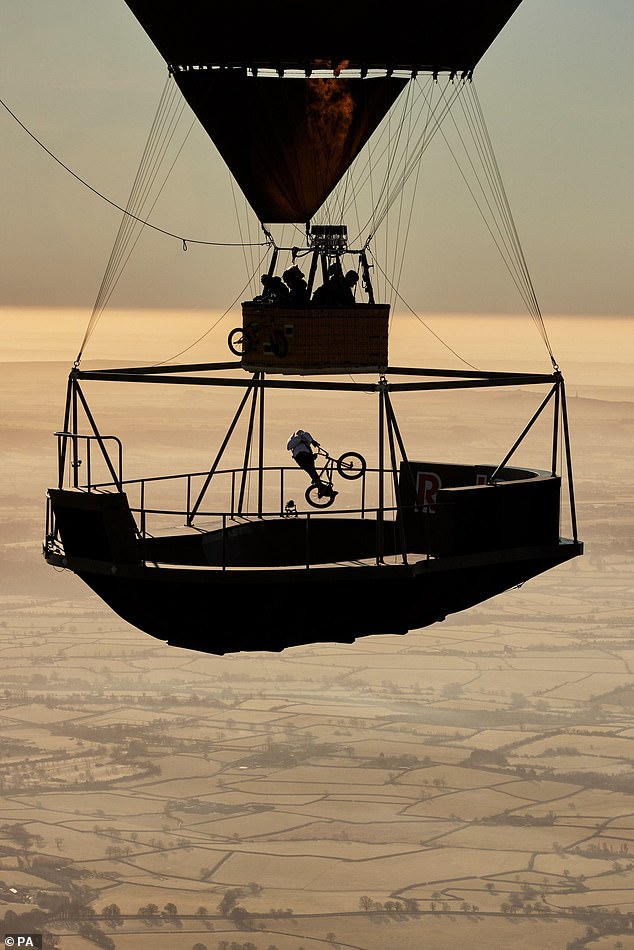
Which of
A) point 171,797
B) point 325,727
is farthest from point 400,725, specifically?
point 171,797

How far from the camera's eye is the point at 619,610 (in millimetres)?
147750

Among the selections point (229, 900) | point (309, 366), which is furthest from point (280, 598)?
point (229, 900)

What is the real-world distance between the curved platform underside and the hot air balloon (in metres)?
0.02

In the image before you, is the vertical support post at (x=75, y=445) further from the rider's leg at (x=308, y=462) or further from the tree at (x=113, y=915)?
the tree at (x=113, y=915)

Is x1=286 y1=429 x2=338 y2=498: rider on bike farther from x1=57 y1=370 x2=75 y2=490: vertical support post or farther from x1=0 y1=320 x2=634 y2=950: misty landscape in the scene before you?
x1=0 y1=320 x2=634 y2=950: misty landscape

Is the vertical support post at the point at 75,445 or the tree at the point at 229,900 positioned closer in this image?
the vertical support post at the point at 75,445

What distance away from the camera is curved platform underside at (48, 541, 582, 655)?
62.1 feet

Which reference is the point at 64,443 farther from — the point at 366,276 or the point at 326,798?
the point at 326,798

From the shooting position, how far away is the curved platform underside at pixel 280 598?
62.1 feet

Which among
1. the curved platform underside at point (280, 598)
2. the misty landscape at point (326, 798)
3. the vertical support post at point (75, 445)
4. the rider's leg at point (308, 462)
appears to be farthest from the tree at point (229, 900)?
the curved platform underside at point (280, 598)

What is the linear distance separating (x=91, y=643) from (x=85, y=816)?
45.0 m

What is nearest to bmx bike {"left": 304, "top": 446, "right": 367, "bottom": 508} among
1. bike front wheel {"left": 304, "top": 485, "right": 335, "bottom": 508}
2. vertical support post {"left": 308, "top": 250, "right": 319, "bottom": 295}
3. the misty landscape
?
bike front wheel {"left": 304, "top": 485, "right": 335, "bottom": 508}

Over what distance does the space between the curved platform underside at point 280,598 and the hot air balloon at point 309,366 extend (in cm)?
2

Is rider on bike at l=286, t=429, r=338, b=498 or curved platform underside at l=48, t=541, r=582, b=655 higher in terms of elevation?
rider on bike at l=286, t=429, r=338, b=498
